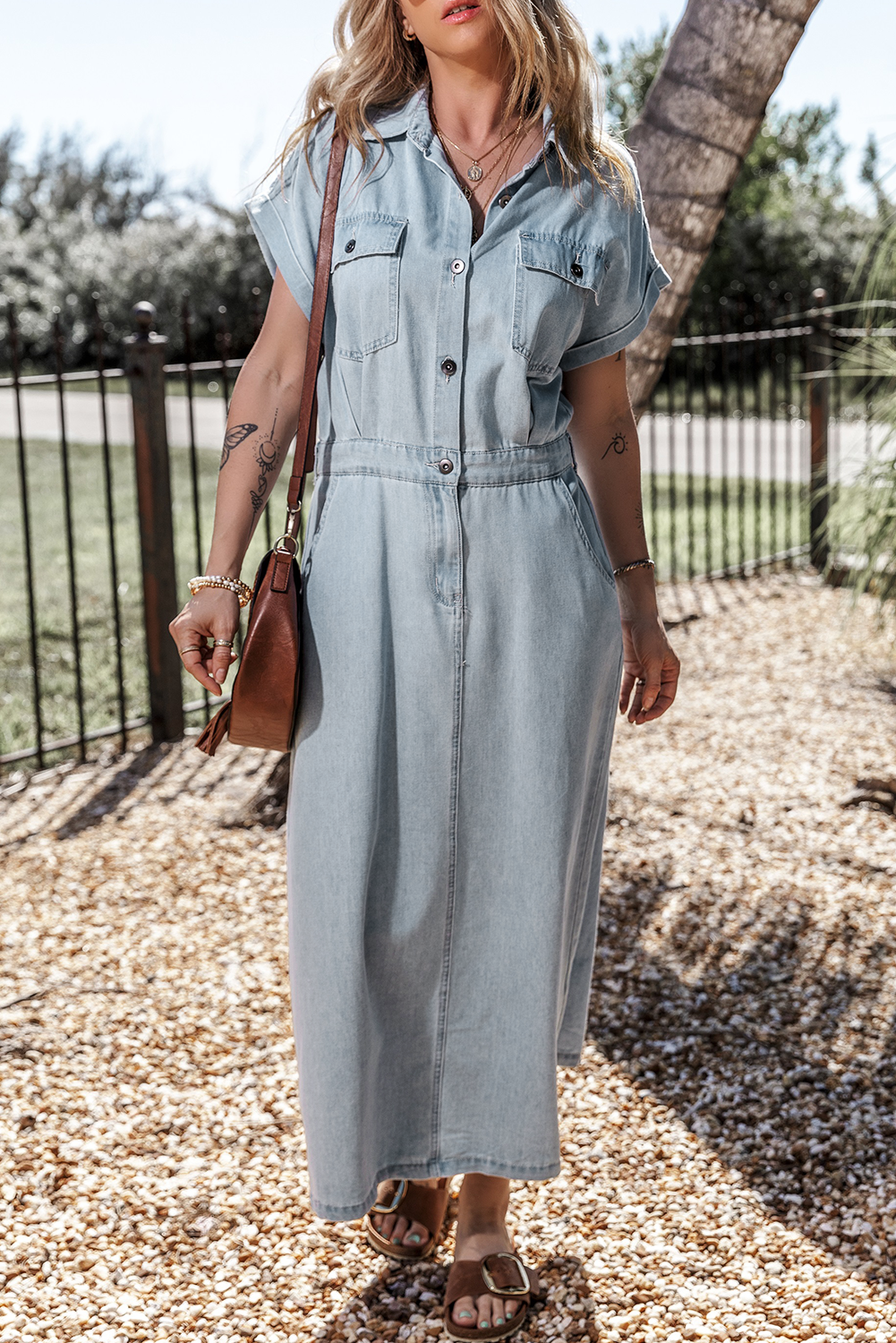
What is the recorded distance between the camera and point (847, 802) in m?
4.11

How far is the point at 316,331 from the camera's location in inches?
69.6

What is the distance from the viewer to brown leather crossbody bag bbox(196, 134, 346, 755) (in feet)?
5.74

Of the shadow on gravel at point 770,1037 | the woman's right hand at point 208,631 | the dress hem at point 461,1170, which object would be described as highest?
the woman's right hand at point 208,631

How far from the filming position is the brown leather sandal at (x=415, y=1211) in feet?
7.00

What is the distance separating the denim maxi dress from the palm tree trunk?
1475 mm

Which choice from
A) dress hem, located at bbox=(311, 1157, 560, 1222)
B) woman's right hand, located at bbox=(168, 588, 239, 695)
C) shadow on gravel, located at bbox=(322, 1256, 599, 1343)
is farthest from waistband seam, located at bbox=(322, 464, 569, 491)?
shadow on gravel, located at bbox=(322, 1256, 599, 1343)

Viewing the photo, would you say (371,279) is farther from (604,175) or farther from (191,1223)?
(191,1223)

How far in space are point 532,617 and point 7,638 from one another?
5.22 m

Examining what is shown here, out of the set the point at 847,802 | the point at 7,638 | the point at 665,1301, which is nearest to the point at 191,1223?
the point at 665,1301

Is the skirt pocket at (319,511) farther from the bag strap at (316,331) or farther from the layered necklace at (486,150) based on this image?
the layered necklace at (486,150)

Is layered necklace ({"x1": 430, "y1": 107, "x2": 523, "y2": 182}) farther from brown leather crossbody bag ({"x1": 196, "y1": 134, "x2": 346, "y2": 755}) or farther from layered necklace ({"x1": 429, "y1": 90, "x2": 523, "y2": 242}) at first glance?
brown leather crossbody bag ({"x1": 196, "y1": 134, "x2": 346, "y2": 755})

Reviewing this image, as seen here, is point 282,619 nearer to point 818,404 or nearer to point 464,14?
point 464,14

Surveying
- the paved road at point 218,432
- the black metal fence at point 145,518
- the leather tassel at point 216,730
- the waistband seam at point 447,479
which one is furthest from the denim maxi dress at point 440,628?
the paved road at point 218,432

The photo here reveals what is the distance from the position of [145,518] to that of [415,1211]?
300cm
